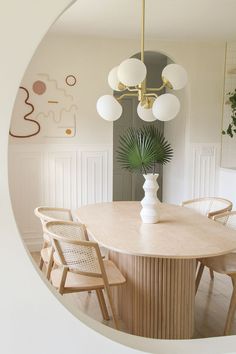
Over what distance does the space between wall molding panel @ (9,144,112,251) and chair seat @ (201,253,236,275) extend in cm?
222

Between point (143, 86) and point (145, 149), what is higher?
point (143, 86)

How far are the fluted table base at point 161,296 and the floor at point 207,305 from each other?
242 mm

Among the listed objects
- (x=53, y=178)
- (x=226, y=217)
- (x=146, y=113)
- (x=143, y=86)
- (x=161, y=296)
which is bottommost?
(x=161, y=296)

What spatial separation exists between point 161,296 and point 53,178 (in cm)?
261

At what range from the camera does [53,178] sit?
16.4 feet

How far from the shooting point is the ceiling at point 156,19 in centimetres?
364

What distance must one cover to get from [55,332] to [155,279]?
1547 millimetres

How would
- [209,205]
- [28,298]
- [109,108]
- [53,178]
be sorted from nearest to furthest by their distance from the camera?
[28,298], [109,108], [209,205], [53,178]

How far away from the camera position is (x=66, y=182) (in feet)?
16.5

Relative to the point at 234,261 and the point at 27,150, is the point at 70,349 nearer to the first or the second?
the point at 234,261

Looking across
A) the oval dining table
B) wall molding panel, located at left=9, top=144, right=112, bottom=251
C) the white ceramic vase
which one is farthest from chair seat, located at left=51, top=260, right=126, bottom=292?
wall molding panel, located at left=9, top=144, right=112, bottom=251

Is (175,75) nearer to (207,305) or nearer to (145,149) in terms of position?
(145,149)

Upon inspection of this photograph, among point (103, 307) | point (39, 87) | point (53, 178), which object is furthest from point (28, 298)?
point (39, 87)

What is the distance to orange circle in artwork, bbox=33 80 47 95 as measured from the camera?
482 centimetres
